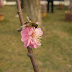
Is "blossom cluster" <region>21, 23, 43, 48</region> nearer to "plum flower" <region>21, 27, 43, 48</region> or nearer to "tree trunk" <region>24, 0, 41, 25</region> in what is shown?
"plum flower" <region>21, 27, 43, 48</region>

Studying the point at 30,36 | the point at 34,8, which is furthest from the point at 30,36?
the point at 34,8

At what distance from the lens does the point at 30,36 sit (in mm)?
712

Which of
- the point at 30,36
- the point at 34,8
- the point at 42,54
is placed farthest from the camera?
the point at 34,8

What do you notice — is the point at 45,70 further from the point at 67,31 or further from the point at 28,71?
the point at 67,31

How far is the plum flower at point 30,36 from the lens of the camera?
669 mm

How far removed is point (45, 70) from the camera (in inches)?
132

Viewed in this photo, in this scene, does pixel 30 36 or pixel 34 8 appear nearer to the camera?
pixel 30 36

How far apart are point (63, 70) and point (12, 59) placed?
1281 mm

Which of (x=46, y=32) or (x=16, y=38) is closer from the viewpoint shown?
(x=16, y=38)

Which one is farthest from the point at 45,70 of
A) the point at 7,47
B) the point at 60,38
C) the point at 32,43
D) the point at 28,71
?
the point at 32,43

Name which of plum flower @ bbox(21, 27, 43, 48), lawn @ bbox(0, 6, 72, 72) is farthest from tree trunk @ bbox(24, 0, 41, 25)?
plum flower @ bbox(21, 27, 43, 48)

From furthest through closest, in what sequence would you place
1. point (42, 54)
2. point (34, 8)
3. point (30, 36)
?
point (34, 8) < point (42, 54) < point (30, 36)

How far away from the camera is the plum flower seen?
67 centimetres

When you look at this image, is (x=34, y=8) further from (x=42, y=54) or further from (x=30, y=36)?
(x=30, y=36)
